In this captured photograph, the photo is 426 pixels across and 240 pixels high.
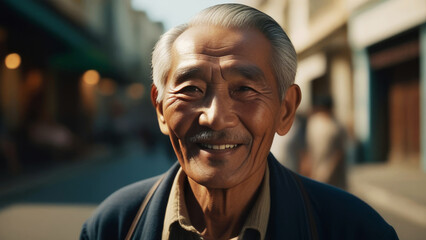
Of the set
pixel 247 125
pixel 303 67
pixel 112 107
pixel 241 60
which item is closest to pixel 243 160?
pixel 247 125

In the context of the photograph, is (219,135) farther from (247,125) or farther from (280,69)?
(280,69)

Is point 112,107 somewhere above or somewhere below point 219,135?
above

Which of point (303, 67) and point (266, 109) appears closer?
point (266, 109)

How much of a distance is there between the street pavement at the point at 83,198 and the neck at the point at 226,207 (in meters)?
4.34

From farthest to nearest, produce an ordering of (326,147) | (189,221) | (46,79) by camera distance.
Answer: (46,79)
(326,147)
(189,221)

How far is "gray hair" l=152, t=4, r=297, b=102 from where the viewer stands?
1452mm

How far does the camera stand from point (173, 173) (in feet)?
5.47

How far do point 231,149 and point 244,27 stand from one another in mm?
385

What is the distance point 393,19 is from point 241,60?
1139cm

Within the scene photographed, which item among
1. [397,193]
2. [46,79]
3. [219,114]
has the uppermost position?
[46,79]

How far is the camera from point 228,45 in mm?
1431

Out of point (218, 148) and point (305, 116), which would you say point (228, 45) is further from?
point (305, 116)

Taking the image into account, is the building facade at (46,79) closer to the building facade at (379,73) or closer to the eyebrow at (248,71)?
the building facade at (379,73)

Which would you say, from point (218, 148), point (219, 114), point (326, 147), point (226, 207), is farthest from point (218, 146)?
point (326, 147)
